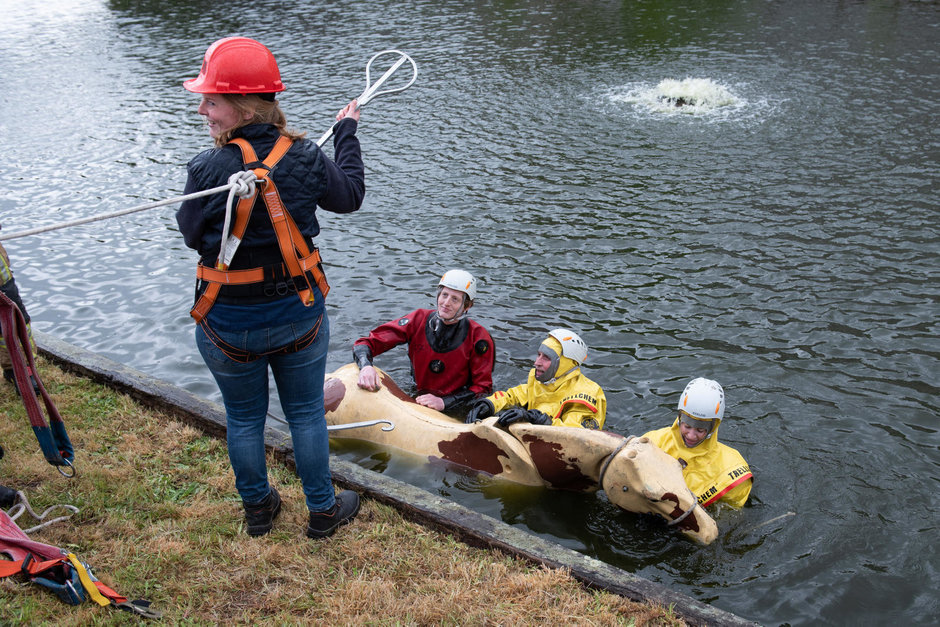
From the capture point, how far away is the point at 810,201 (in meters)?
10.7

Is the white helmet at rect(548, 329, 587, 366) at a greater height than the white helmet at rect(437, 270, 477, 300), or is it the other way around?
the white helmet at rect(437, 270, 477, 300)

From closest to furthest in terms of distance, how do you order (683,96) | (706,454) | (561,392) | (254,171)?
(254,171)
(706,454)
(561,392)
(683,96)

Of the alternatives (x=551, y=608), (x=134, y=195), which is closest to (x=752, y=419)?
(x=551, y=608)

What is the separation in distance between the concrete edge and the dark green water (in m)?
1.06

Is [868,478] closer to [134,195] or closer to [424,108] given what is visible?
[134,195]

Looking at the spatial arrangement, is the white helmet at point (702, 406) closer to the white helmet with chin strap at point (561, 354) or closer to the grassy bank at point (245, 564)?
the white helmet with chin strap at point (561, 354)

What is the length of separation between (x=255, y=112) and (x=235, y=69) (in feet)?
0.73

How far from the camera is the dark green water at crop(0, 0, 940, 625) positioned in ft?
18.0

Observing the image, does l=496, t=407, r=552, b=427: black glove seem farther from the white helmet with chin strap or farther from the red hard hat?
the red hard hat

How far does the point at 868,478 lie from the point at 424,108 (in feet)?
40.2

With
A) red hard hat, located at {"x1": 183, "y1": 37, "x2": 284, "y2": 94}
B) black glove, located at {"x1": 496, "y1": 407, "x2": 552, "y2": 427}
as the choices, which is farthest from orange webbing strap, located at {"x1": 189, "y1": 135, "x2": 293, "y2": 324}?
black glove, located at {"x1": 496, "y1": 407, "x2": 552, "y2": 427}

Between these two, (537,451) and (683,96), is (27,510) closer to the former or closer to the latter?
(537,451)

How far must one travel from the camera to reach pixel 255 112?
3.40 meters

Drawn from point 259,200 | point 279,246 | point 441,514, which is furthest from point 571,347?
point 259,200
